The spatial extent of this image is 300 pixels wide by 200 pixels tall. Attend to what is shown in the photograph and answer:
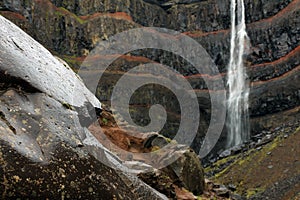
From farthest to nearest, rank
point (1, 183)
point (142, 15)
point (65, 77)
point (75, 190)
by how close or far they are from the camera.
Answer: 1. point (142, 15)
2. point (65, 77)
3. point (75, 190)
4. point (1, 183)

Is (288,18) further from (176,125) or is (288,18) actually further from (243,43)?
(176,125)

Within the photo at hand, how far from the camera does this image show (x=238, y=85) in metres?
62.4

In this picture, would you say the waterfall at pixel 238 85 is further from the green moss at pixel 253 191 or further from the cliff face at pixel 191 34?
the green moss at pixel 253 191

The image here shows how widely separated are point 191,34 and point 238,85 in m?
19.4

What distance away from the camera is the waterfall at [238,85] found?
58.5m

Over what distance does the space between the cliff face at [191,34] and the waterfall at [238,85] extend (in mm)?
1250

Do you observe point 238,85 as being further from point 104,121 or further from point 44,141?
point 44,141

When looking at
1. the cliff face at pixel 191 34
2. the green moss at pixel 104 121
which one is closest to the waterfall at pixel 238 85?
Answer: the cliff face at pixel 191 34

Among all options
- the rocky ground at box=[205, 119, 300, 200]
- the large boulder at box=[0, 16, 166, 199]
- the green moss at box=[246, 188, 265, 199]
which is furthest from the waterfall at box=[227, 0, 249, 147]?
the large boulder at box=[0, 16, 166, 199]

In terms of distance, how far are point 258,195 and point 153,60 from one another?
45.4m

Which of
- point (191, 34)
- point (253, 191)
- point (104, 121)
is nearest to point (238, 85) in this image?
point (191, 34)

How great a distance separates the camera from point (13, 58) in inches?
294

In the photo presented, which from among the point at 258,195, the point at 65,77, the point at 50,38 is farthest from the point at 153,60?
the point at 65,77

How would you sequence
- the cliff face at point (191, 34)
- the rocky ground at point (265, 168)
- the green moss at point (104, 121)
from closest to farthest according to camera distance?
the green moss at point (104, 121)
the rocky ground at point (265, 168)
the cliff face at point (191, 34)
